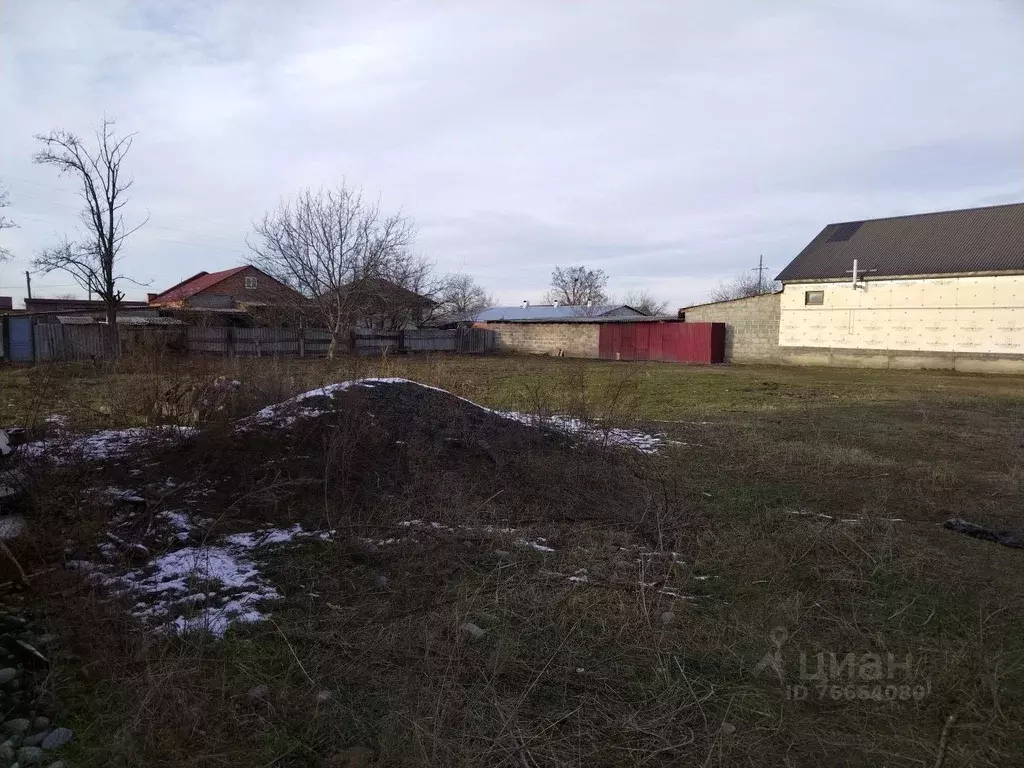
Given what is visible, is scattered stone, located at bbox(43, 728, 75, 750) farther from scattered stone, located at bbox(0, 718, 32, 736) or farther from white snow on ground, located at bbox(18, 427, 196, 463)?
white snow on ground, located at bbox(18, 427, 196, 463)

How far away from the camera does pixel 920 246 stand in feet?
83.7

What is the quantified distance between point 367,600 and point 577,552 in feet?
5.12

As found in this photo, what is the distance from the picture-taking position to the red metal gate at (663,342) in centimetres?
2897

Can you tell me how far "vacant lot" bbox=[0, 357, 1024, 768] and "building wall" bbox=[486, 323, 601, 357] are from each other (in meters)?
25.7

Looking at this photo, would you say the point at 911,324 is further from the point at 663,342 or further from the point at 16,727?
the point at 16,727

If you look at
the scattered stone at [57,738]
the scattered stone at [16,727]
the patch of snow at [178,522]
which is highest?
the patch of snow at [178,522]

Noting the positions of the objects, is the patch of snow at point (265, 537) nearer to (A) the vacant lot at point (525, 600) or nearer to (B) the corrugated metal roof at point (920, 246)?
(A) the vacant lot at point (525, 600)

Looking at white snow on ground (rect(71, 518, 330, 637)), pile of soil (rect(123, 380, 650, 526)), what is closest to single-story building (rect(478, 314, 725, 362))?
pile of soil (rect(123, 380, 650, 526))

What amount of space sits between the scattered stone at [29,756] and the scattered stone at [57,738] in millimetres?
49

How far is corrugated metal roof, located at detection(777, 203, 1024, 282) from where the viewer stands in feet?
76.8

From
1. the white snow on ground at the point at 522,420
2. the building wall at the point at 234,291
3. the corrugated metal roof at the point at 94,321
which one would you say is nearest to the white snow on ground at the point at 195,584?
the white snow on ground at the point at 522,420

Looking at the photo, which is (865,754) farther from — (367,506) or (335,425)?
(335,425)

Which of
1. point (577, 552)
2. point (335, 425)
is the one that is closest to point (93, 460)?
point (335, 425)

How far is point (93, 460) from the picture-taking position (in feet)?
18.5
